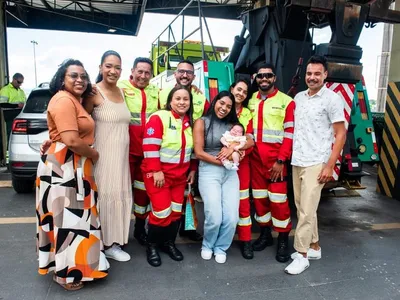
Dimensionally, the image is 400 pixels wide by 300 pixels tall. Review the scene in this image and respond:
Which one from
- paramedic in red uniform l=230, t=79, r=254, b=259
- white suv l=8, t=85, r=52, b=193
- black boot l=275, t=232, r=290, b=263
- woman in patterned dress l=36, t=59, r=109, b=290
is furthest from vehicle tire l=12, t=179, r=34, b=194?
black boot l=275, t=232, r=290, b=263

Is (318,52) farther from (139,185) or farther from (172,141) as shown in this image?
(139,185)

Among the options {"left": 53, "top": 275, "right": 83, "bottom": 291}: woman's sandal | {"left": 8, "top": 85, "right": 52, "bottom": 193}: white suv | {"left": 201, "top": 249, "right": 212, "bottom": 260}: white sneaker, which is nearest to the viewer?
{"left": 53, "top": 275, "right": 83, "bottom": 291}: woman's sandal

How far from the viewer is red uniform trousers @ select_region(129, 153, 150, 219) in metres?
3.15

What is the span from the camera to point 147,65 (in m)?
3.02

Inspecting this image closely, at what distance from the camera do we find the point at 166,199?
2865mm

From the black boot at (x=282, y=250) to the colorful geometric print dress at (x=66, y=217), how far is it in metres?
1.52

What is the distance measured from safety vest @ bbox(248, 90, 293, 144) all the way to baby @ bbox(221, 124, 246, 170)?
247 millimetres

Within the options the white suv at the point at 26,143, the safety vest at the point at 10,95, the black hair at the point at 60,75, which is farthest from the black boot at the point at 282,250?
the safety vest at the point at 10,95

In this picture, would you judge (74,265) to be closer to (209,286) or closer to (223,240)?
(209,286)

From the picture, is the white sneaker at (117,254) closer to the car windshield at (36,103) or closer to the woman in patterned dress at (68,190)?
the woman in patterned dress at (68,190)

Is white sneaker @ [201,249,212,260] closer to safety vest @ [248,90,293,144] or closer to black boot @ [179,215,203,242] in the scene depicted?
black boot @ [179,215,203,242]

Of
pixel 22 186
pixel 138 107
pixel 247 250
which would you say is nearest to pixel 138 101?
pixel 138 107

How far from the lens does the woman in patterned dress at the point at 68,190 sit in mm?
2365

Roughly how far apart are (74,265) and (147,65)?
67.7 inches
